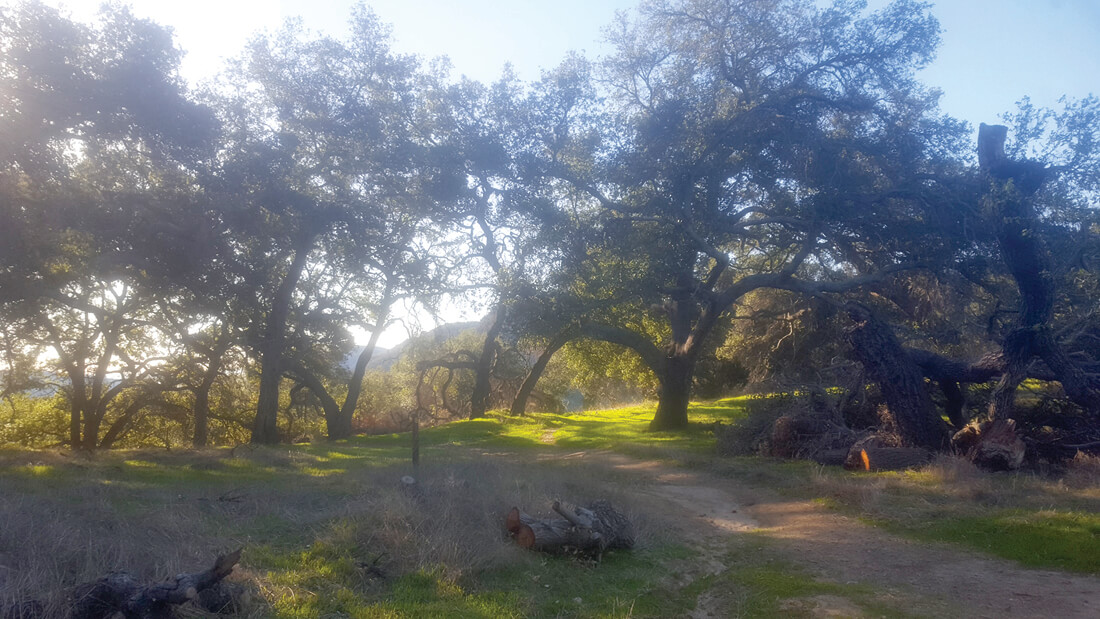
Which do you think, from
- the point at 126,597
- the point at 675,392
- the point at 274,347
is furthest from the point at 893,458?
the point at 274,347

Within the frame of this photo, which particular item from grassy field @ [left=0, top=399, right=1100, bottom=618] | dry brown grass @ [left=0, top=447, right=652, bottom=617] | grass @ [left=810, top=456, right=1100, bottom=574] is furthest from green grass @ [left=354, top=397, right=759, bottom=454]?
dry brown grass @ [left=0, top=447, right=652, bottom=617]

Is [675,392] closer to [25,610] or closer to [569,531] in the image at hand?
[569,531]

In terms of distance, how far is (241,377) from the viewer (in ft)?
108

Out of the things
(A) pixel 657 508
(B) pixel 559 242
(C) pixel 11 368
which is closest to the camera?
(A) pixel 657 508

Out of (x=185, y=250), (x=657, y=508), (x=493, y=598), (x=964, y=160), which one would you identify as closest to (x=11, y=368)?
(x=185, y=250)

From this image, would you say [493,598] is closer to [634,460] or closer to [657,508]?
[657,508]

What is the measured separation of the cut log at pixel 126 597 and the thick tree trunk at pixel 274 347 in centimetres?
1743

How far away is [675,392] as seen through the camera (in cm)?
2298

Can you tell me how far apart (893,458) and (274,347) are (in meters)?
17.4

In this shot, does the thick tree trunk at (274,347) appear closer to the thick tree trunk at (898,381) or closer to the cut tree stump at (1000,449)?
the thick tree trunk at (898,381)

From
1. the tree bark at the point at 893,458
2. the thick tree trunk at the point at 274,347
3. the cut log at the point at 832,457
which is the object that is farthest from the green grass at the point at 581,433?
the tree bark at the point at 893,458

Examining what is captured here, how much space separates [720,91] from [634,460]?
9535mm

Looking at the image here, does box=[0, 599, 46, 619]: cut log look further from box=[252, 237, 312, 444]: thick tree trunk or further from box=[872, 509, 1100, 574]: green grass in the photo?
box=[252, 237, 312, 444]: thick tree trunk

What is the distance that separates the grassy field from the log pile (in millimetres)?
165
